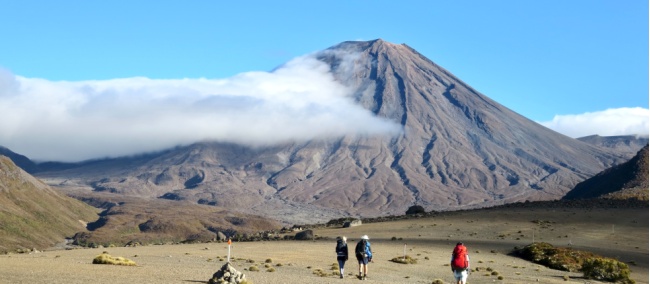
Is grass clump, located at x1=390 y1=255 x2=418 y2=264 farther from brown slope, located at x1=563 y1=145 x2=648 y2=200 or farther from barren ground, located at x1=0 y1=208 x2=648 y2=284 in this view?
brown slope, located at x1=563 y1=145 x2=648 y2=200

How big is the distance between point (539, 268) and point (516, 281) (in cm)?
866

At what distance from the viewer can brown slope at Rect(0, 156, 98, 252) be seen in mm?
153500

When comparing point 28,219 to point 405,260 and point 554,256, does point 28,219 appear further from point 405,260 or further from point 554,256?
point 554,256

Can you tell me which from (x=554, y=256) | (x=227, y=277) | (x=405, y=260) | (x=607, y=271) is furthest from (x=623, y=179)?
(x=227, y=277)

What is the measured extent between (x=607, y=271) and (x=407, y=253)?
44.5 ft

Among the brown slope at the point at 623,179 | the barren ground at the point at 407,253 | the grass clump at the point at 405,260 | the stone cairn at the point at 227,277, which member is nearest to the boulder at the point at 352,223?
the barren ground at the point at 407,253

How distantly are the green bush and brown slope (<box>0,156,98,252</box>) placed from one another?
118m

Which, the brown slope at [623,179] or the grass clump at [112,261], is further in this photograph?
the brown slope at [623,179]

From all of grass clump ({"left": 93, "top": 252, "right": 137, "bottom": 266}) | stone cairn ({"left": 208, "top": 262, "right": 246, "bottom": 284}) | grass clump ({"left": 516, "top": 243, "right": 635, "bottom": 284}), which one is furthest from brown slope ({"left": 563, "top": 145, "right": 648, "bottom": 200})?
stone cairn ({"left": 208, "top": 262, "right": 246, "bottom": 284})

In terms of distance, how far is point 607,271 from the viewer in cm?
3866

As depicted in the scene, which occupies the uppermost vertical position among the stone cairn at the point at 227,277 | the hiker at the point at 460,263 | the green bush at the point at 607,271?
the hiker at the point at 460,263

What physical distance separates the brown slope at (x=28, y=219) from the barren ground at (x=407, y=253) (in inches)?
3710

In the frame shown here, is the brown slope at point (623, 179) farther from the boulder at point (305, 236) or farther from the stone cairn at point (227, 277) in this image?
the stone cairn at point (227, 277)

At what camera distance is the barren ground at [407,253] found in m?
29.7
